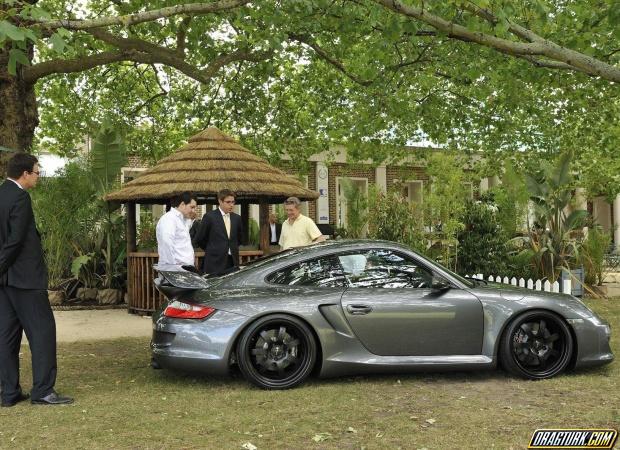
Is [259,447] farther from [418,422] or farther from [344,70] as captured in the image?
[344,70]

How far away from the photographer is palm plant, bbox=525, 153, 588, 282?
46.9ft

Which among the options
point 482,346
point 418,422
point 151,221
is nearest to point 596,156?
point 151,221

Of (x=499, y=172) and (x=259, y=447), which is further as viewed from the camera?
(x=499, y=172)

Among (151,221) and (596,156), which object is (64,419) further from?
(596,156)

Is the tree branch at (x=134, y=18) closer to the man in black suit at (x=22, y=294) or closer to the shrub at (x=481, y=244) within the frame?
the man in black suit at (x=22, y=294)

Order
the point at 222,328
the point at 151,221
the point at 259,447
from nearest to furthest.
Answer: the point at 259,447 → the point at 222,328 → the point at 151,221

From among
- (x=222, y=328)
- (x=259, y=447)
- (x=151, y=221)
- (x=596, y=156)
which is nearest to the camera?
(x=259, y=447)

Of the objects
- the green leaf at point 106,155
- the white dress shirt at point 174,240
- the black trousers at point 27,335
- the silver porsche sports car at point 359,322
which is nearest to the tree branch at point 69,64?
the green leaf at point 106,155

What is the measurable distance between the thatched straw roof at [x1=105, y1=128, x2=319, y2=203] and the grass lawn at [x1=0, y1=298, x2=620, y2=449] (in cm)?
494

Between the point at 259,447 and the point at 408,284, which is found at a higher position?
the point at 408,284

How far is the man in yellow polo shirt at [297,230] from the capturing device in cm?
939

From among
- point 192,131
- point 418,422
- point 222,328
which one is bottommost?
point 418,422

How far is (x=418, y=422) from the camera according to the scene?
5.26 metres

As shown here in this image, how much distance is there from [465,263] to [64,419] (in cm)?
1044
